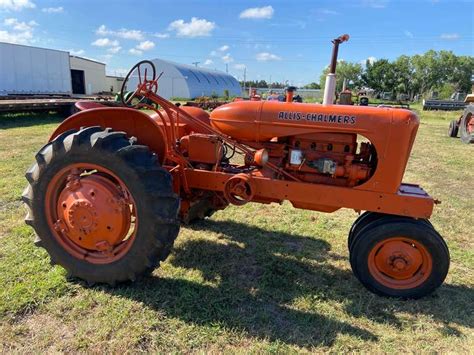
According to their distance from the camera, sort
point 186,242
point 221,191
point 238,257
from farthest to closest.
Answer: point 186,242 → point 238,257 → point 221,191

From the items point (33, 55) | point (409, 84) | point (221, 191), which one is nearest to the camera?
point (221, 191)

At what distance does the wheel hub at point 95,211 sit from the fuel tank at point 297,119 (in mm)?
1109

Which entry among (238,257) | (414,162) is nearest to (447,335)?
(238,257)

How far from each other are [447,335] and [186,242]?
7.86 feet

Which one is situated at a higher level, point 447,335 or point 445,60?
point 445,60

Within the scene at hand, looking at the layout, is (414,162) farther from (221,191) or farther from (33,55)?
(33,55)

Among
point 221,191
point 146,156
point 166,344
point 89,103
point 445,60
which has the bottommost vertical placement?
point 166,344

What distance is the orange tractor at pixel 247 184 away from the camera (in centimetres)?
279

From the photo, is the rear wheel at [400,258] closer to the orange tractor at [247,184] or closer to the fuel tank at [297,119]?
the orange tractor at [247,184]

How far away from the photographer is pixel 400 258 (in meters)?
2.95

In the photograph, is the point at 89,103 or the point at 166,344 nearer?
the point at 166,344

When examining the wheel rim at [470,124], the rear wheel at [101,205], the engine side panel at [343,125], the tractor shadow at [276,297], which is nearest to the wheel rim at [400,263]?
the tractor shadow at [276,297]

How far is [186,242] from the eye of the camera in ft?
12.7

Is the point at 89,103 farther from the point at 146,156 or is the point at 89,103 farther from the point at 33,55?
the point at 33,55
